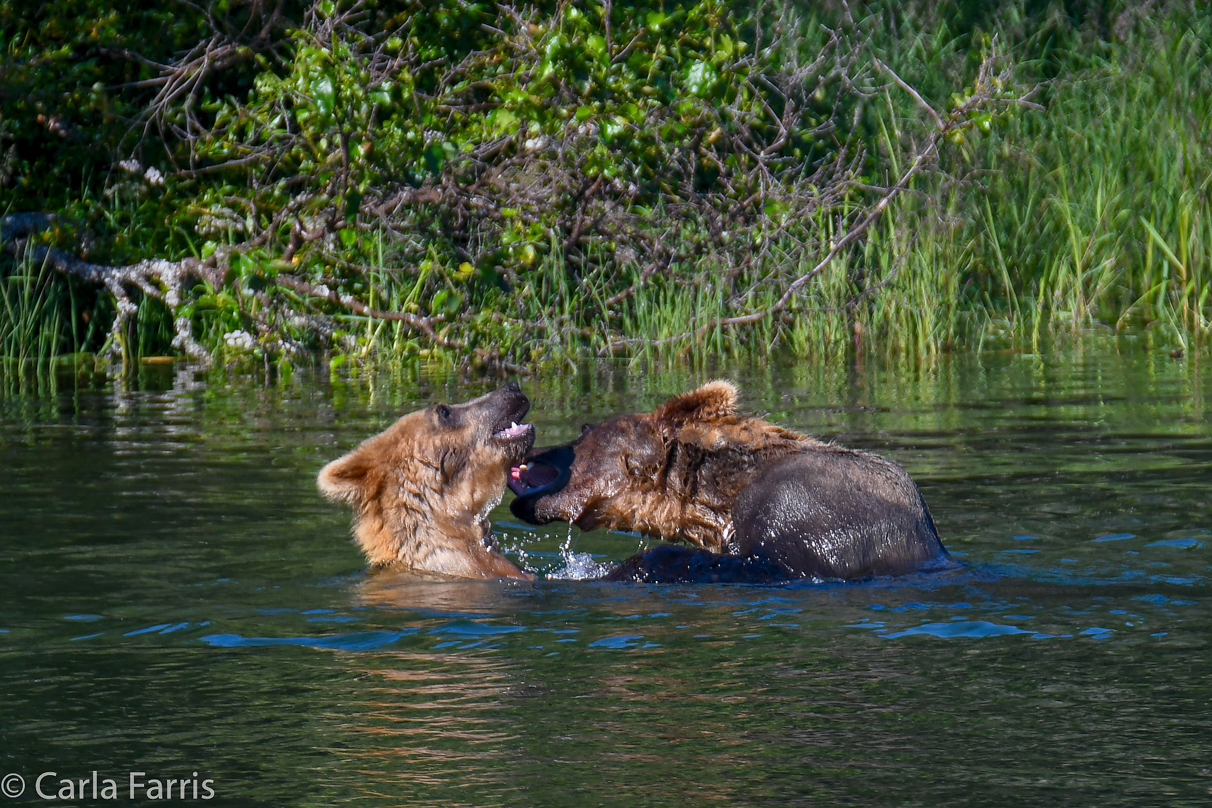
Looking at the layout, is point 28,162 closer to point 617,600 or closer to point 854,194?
point 854,194

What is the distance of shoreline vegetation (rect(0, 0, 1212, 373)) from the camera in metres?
12.7

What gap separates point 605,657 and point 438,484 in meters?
1.97

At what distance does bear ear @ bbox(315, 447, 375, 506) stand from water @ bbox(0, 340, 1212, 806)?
307 mm

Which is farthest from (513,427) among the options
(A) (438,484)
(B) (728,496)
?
(B) (728,496)

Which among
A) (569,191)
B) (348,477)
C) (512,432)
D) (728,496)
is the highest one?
(569,191)

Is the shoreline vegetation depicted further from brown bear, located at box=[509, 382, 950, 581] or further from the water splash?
the water splash

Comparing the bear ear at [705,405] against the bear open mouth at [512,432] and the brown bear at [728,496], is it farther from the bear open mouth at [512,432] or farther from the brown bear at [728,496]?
the bear open mouth at [512,432]

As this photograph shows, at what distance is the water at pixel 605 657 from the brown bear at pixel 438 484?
24 cm

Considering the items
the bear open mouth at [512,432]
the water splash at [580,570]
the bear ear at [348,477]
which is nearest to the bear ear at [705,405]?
the bear open mouth at [512,432]

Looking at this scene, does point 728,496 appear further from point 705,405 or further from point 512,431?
point 512,431

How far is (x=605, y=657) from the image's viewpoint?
4750 millimetres

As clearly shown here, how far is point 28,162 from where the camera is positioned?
14.7 m

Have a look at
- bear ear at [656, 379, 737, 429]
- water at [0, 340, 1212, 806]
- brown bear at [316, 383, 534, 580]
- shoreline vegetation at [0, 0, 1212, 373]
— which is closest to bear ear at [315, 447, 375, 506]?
brown bear at [316, 383, 534, 580]

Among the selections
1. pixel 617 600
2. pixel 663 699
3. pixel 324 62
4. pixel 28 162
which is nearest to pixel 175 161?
pixel 28 162
